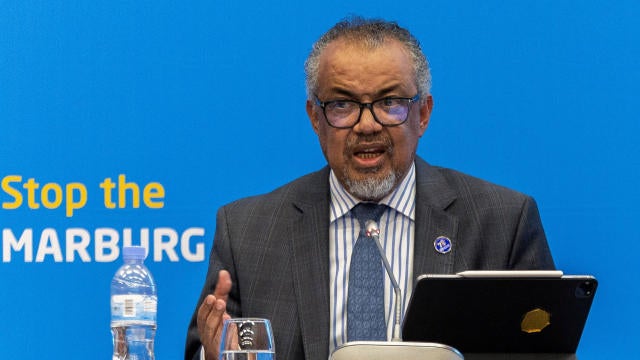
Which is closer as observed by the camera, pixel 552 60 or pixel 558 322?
pixel 558 322

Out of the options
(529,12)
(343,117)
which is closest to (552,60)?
(529,12)

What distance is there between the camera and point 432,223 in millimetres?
2955

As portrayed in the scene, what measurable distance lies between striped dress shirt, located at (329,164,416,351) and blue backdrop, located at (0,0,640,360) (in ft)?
1.56

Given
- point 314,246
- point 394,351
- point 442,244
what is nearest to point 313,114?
point 314,246

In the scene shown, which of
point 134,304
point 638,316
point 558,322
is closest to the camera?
point 558,322

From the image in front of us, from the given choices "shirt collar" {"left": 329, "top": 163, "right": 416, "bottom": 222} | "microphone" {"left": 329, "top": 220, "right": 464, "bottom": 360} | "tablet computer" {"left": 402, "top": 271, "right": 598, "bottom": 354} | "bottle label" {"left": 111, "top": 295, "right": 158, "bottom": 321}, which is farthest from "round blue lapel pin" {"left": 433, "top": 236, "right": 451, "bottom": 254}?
"microphone" {"left": 329, "top": 220, "right": 464, "bottom": 360}

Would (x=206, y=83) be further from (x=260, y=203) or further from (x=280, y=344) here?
(x=280, y=344)

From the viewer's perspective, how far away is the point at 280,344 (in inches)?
112

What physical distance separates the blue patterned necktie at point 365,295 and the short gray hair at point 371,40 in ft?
1.61

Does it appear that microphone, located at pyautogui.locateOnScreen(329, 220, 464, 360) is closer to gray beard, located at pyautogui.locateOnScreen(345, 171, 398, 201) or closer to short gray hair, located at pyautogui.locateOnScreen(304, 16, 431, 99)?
gray beard, located at pyautogui.locateOnScreen(345, 171, 398, 201)

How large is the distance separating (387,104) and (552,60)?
811mm

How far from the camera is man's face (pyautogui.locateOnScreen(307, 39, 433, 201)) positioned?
293cm

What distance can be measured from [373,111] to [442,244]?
42cm

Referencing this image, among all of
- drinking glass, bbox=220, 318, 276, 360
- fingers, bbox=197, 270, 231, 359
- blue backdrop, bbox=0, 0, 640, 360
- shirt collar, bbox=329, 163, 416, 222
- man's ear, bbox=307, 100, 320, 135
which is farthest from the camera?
blue backdrop, bbox=0, 0, 640, 360
